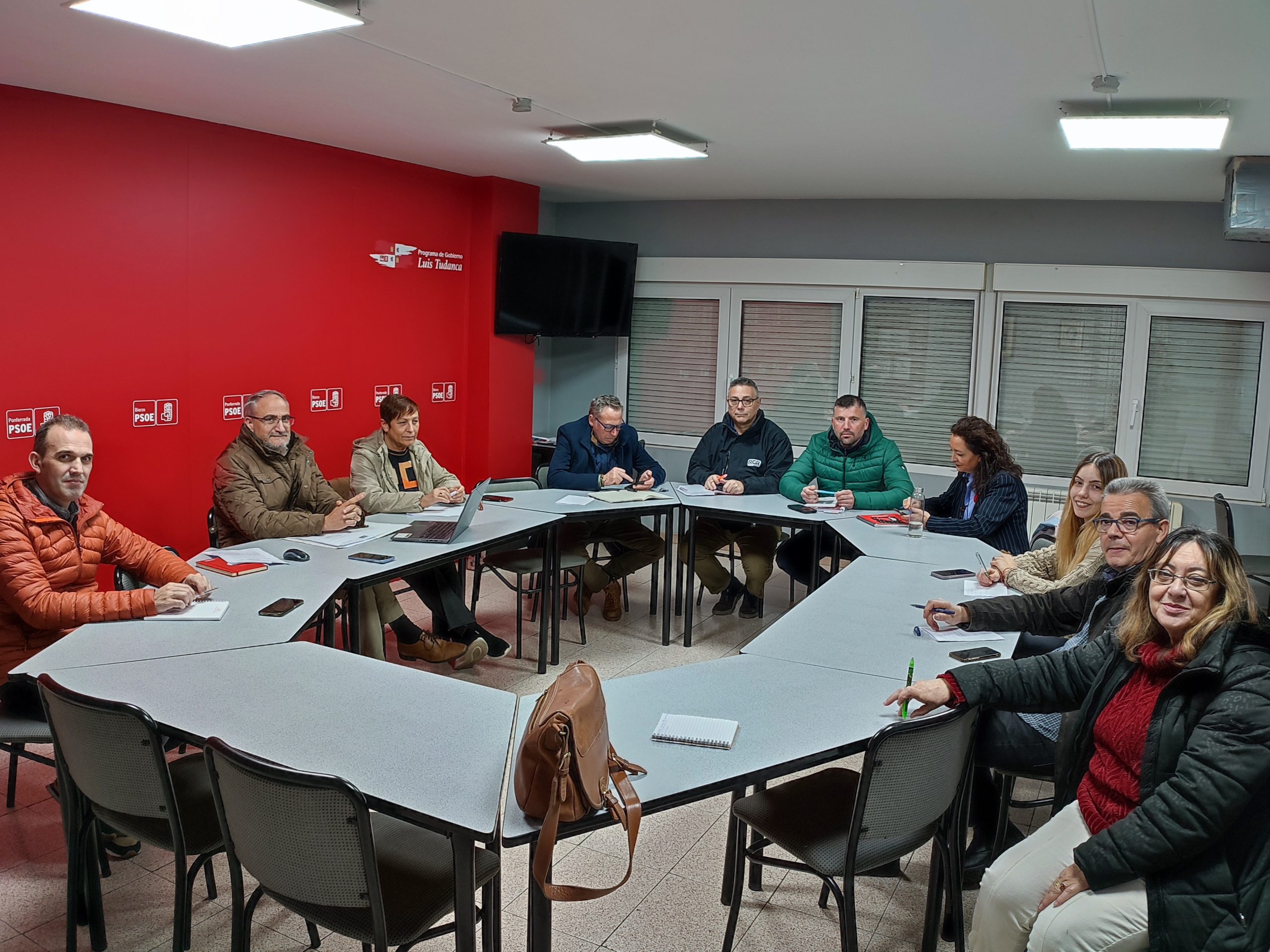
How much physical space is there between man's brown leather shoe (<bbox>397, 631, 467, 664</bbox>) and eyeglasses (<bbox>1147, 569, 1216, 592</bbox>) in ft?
10.8

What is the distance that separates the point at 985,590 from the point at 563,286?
443 cm

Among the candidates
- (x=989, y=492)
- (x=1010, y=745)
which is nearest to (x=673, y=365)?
(x=989, y=492)

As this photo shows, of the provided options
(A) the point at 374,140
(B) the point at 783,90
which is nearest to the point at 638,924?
(B) the point at 783,90

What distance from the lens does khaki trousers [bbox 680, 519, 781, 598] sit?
570 centimetres

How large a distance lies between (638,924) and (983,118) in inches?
138

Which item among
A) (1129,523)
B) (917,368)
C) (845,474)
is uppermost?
(917,368)

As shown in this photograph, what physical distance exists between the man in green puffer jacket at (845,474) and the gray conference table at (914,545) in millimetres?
404

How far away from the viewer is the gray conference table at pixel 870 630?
2934 mm

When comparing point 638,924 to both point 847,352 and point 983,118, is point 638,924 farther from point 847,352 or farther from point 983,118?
point 847,352

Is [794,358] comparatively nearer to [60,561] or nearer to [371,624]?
[371,624]

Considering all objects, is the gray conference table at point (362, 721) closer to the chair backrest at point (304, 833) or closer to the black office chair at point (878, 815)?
the chair backrest at point (304, 833)

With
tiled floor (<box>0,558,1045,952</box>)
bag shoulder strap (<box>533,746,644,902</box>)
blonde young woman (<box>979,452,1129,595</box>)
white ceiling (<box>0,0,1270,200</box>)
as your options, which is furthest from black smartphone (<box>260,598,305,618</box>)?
blonde young woman (<box>979,452,1129,595</box>)

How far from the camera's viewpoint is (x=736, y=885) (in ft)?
8.68

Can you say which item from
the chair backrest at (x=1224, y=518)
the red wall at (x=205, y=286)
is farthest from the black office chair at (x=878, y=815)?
the red wall at (x=205, y=286)
